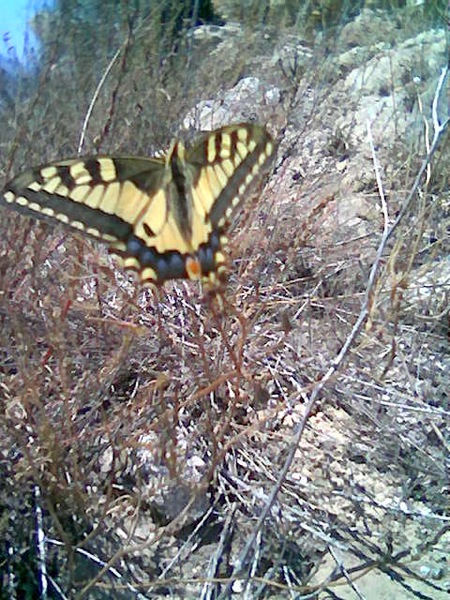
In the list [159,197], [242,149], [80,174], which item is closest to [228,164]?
[242,149]

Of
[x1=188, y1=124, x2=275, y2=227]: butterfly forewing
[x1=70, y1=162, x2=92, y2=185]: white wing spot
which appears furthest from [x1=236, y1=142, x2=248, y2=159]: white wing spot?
[x1=70, y1=162, x2=92, y2=185]: white wing spot

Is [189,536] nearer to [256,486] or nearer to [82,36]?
[256,486]

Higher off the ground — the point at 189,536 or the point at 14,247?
the point at 14,247

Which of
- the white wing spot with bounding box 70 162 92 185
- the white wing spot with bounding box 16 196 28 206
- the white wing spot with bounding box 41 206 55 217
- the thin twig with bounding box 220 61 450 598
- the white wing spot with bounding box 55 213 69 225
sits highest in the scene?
the white wing spot with bounding box 70 162 92 185

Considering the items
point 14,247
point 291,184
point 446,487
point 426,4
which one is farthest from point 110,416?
point 426,4

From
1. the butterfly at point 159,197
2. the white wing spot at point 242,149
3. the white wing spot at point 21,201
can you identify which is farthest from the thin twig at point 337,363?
the white wing spot at point 21,201

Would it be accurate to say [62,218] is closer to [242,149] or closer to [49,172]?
[49,172]

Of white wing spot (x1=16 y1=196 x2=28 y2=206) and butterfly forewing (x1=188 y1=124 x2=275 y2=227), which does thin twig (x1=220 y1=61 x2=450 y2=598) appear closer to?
butterfly forewing (x1=188 y1=124 x2=275 y2=227)

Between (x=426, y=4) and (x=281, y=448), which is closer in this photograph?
(x=281, y=448)

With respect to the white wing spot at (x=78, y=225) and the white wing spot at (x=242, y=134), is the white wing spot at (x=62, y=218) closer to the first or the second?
the white wing spot at (x=78, y=225)
